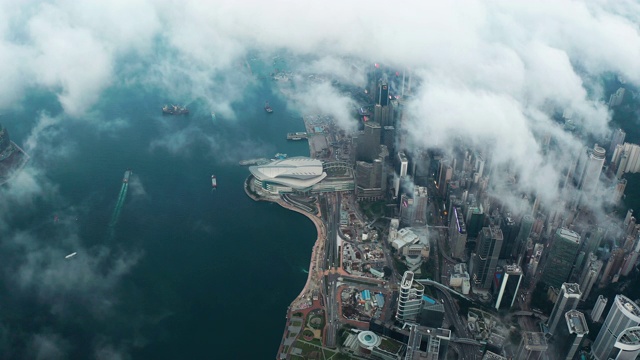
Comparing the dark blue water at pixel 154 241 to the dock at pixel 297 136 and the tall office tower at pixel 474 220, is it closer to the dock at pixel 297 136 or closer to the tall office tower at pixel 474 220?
the dock at pixel 297 136

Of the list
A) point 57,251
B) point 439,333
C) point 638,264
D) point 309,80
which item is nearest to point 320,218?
point 439,333


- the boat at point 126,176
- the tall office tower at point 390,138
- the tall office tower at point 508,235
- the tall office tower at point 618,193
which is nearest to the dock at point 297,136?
the tall office tower at point 390,138

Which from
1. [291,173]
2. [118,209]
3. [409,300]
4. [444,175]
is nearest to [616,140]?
[444,175]

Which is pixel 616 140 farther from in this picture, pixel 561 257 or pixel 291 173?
pixel 291 173

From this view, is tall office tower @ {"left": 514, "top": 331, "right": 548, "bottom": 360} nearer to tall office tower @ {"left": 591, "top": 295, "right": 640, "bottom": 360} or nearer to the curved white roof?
tall office tower @ {"left": 591, "top": 295, "right": 640, "bottom": 360}

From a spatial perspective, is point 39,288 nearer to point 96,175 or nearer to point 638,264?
point 96,175

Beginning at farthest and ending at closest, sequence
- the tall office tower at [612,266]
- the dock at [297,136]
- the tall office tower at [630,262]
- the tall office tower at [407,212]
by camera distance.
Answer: the dock at [297,136]
the tall office tower at [407,212]
the tall office tower at [630,262]
the tall office tower at [612,266]

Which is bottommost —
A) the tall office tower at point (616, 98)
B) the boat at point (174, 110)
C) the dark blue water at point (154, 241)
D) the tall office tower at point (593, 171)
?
the dark blue water at point (154, 241)
